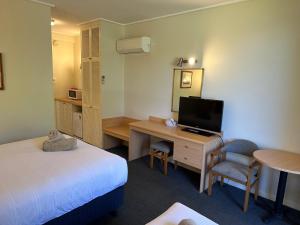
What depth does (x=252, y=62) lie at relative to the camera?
281cm

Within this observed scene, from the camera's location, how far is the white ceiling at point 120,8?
3062mm

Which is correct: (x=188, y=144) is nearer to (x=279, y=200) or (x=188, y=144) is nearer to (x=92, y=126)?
(x=279, y=200)

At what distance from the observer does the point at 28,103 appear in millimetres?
3291

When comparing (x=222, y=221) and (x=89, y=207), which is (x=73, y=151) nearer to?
(x=89, y=207)

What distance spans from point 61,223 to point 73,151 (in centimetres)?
80

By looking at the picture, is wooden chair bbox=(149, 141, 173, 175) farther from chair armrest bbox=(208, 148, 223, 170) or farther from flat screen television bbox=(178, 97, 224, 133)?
chair armrest bbox=(208, 148, 223, 170)

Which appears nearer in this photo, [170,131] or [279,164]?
[279,164]

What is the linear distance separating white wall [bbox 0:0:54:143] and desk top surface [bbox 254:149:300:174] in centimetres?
316

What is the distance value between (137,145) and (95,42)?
218cm

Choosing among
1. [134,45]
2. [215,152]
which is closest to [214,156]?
[215,152]

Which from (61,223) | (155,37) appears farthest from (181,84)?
(61,223)

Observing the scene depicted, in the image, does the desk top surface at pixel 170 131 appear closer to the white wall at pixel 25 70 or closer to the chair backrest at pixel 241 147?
the chair backrest at pixel 241 147

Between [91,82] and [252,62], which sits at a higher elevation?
[252,62]

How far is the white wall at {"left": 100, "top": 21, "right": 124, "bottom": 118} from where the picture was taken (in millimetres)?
4153
